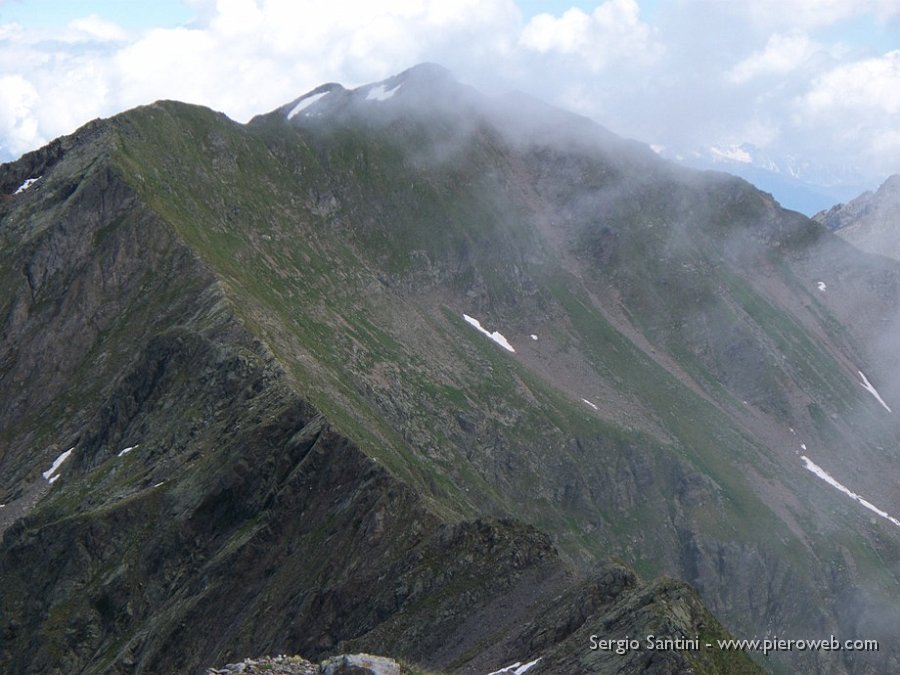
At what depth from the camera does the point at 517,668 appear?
2037 inches

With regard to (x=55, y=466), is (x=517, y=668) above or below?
below

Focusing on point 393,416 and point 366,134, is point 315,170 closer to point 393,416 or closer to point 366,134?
point 366,134

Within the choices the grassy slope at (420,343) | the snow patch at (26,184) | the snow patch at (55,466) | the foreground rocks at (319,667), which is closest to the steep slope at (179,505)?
the snow patch at (55,466)

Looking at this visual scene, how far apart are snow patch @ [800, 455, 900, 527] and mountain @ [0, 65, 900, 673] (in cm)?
114

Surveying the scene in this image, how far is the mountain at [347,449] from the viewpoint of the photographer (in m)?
72.4

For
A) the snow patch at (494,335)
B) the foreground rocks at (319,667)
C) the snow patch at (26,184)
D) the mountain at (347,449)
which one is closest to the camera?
the foreground rocks at (319,667)

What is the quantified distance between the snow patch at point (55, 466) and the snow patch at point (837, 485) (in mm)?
123823

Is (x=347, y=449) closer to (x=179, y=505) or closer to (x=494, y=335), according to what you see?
(x=179, y=505)

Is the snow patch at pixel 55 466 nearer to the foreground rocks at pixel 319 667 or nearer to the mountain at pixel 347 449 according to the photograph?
the mountain at pixel 347 449

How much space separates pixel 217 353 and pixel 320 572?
36.3 metres

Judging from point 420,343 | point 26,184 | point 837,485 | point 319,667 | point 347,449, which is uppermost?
point 26,184

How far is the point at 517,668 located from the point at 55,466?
76306 millimetres

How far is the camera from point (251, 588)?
8206 cm

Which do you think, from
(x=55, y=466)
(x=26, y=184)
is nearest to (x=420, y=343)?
(x=26, y=184)
